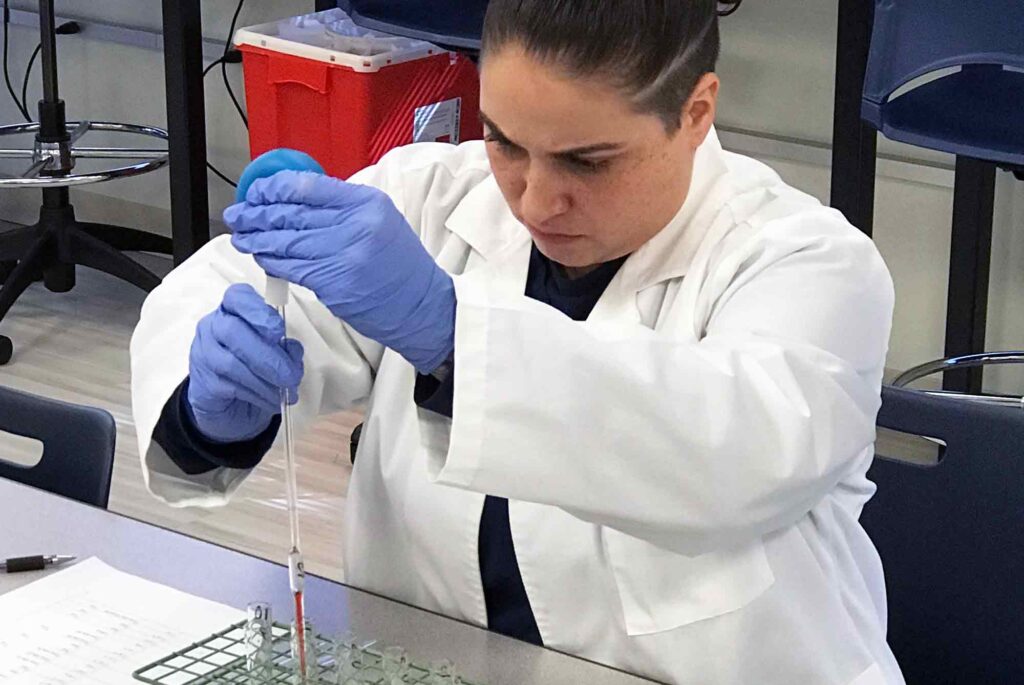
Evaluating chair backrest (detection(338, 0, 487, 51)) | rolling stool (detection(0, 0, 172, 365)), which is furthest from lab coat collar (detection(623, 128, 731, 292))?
rolling stool (detection(0, 0, 172, 365))

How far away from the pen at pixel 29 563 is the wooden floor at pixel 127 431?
73cm

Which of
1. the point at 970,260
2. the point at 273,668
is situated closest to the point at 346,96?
the point at 970,260

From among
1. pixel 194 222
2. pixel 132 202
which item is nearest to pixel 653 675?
pixel 194 222

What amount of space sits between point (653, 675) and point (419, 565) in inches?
8.6

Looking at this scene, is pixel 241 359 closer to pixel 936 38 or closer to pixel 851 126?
pixel 936 38

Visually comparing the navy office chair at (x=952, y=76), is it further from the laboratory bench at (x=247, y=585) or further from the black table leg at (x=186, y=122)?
the black table leg at (x=186, y=122)

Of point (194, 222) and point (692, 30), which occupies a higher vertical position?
point (692, 30)

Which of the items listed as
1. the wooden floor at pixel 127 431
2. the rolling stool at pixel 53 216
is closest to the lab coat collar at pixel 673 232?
the wooden floor at pixel 127 431

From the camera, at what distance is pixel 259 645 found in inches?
38.7

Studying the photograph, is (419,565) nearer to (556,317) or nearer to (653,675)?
(653,675)

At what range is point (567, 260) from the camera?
115cm

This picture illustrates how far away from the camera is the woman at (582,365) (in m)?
0.96

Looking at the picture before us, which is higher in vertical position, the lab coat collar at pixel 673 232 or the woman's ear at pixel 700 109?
the woman's ear at pixel 700 109

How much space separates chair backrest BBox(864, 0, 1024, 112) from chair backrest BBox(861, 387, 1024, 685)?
64cm
